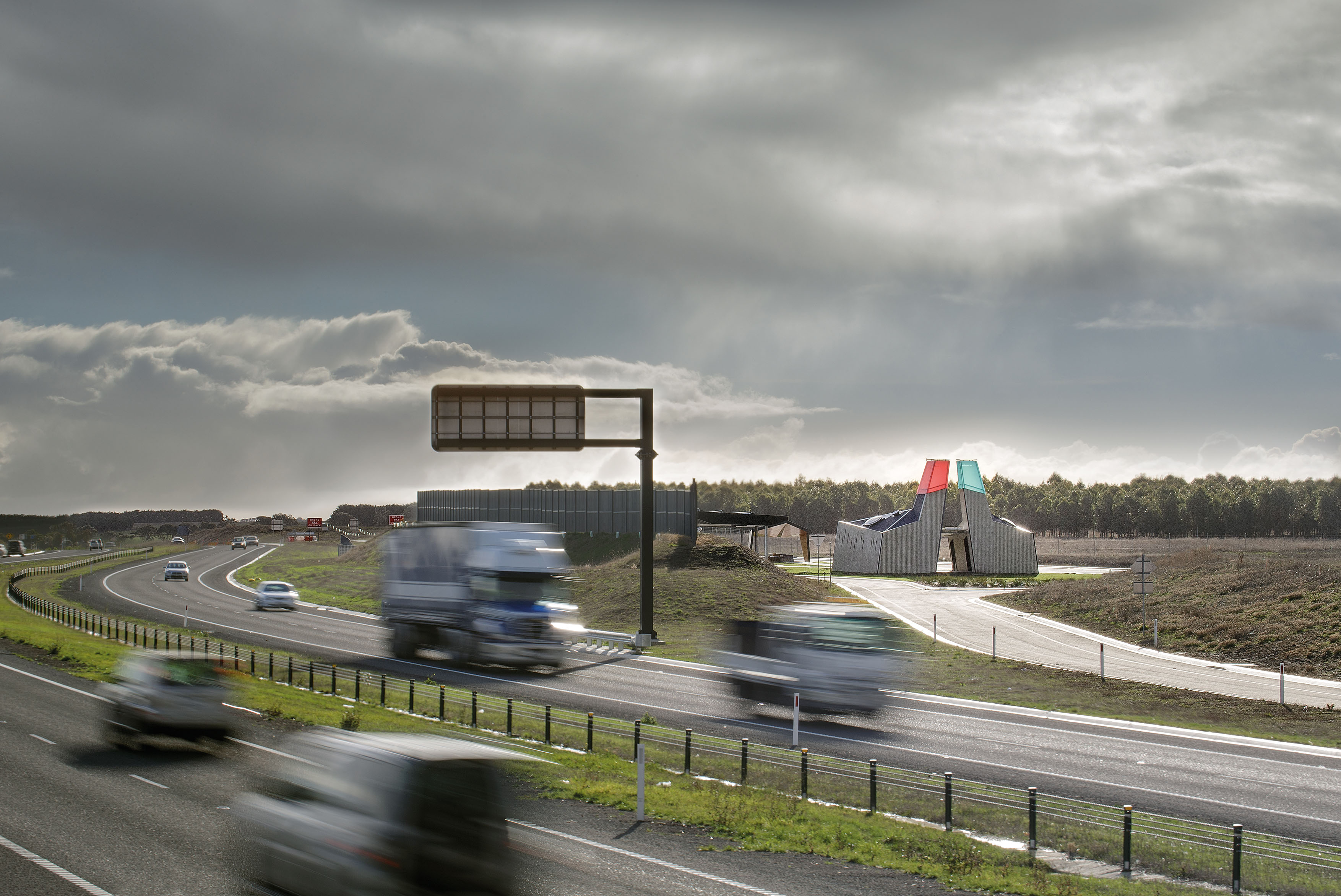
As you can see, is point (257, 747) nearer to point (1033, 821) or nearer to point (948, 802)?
point (948, 802)

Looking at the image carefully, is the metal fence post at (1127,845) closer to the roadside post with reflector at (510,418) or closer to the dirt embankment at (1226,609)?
the roadside post with reflector at (510,418)

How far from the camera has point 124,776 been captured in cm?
1434

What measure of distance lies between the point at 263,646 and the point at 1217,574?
52.7 m

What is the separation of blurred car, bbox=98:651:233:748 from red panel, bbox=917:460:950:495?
77991 millimetres

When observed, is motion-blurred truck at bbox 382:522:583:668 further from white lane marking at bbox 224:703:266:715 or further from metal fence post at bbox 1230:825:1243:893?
metal fence post at bbox 1230:825:1243:893

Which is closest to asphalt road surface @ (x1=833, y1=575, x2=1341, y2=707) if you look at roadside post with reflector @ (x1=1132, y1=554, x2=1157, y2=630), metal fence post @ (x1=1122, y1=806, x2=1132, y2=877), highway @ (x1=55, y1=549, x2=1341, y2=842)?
roadside post with reflector @ (x1=1132, y1=554, x2=1157, y2=630)

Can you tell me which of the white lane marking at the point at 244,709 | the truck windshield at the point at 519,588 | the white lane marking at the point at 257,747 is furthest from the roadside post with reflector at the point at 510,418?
the white lane marking at the point at 257,747

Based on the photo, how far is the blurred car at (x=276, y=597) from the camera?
161ft

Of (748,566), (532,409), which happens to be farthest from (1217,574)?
(532,409)

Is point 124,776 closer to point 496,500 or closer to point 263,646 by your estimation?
point 263,646

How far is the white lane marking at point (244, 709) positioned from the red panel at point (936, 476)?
2946 inches

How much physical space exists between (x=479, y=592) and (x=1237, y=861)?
17.2 m

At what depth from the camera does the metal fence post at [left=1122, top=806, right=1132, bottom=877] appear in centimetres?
1176

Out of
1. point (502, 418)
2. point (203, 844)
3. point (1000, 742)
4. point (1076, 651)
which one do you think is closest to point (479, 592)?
point (502, 418)
